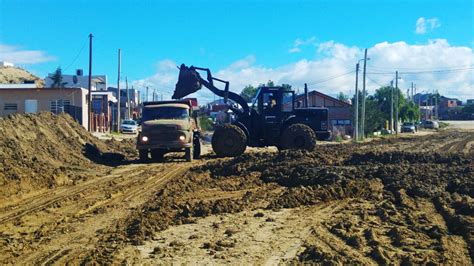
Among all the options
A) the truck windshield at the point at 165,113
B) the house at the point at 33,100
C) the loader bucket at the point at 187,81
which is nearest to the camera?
the truck windshield at the point at 165,113

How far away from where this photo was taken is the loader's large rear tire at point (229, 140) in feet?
75.7

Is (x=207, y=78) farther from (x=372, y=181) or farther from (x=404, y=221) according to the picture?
(x=404, y=221)

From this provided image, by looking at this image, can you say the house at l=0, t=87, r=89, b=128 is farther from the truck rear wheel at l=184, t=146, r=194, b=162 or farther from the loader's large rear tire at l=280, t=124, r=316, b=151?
the truck rear wheel at l=184, t=146, r=194, b=162

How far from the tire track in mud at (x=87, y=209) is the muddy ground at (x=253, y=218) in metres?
0.02

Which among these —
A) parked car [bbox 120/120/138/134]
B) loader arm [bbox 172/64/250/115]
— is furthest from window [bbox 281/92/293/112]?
parked car [bbox 120/120/138/134]

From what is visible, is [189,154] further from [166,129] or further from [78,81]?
[78,81]

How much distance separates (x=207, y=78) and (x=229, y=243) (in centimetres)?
1759

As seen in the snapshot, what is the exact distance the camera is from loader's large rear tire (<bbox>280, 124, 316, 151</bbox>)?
23.8 meters

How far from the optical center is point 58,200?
12211 millimetres

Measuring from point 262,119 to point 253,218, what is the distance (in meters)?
14.6

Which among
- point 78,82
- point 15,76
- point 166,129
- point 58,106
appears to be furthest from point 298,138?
point 15,76

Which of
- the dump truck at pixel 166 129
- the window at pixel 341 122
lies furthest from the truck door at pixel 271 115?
the window at pixel 341 122

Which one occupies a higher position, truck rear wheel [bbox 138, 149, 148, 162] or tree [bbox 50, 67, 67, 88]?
tree [bbox 50, 67, 67, 88]

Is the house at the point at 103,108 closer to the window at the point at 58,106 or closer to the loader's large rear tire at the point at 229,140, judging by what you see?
the window at the point at 58,106
